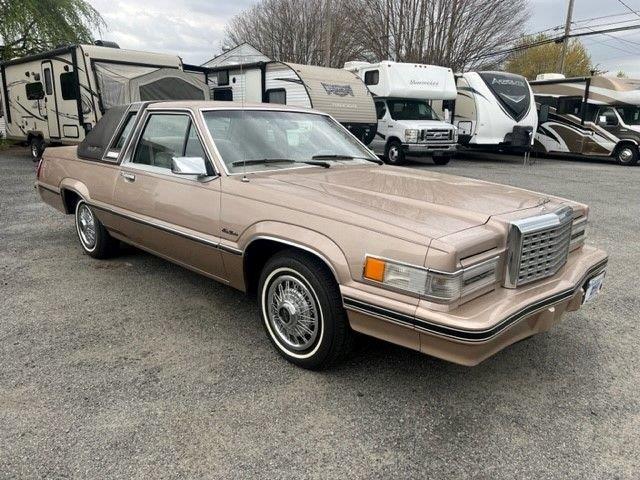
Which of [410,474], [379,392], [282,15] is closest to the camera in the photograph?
[410,474]

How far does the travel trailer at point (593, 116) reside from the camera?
17109 mm

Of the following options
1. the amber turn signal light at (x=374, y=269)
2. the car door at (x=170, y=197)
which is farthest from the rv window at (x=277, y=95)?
the amber turn signal light at (x=374, y=269)

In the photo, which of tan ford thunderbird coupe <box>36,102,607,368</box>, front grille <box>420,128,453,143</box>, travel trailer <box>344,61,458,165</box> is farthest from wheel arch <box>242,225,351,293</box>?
front grille <box>420,128,453,143</box>

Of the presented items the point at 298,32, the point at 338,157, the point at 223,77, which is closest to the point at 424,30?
the point at 298,32

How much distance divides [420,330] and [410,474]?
2.14 feet

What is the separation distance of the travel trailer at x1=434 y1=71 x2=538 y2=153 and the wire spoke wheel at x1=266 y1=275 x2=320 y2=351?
15.0 metres

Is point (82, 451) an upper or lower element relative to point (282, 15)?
lower

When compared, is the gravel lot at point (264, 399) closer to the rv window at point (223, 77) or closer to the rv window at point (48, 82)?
the rv window at point (48, 82)

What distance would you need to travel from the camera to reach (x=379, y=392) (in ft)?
9.46

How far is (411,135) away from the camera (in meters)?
14.6

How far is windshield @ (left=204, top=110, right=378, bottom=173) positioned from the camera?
366 centimetres

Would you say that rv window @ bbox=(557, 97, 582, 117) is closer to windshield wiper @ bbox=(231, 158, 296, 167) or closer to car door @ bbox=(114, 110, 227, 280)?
windshield wiper @ bbox=(231, 158, 296, 167)

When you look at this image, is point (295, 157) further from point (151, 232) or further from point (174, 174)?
point (151, 232)

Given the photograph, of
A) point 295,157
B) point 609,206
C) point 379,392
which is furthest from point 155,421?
point 609,206
